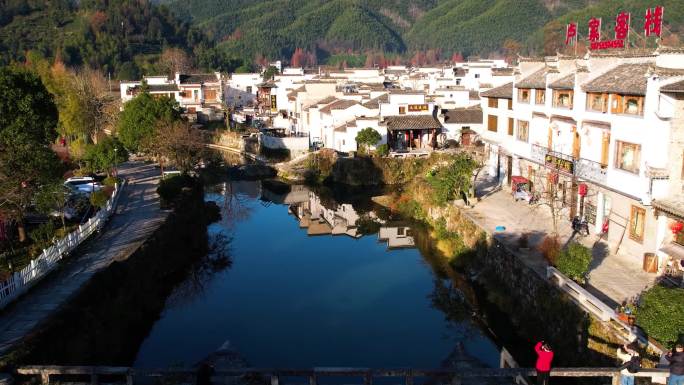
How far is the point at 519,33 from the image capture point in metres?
159

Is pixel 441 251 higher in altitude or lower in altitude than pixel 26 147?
lower

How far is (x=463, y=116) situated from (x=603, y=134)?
26128mm

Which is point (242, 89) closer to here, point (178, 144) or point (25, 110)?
point (178, 144)

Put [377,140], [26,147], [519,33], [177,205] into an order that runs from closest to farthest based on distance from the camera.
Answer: [26,147]
[177,205]
[377,140]
[519,33]

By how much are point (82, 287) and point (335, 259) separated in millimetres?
11526

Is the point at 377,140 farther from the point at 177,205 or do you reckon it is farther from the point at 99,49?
the point at 99,49

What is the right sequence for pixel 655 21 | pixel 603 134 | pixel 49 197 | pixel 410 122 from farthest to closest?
pixel 410 122, pixel 49 197, pixel 603 134, pixel 655 21

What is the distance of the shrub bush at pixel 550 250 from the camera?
17484 millimetres

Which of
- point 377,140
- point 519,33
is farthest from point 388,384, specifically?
point 519,33

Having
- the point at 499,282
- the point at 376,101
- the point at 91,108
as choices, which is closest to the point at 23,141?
the point at 499,282

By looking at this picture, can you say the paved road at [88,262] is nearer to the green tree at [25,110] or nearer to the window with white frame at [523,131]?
the green tree at [25,110]

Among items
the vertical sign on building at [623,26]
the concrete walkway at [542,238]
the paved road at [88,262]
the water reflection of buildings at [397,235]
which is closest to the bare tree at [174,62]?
the paved road at [88,262]

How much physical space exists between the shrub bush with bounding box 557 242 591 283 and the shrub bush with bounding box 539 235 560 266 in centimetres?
166

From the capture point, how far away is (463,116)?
148 ft
